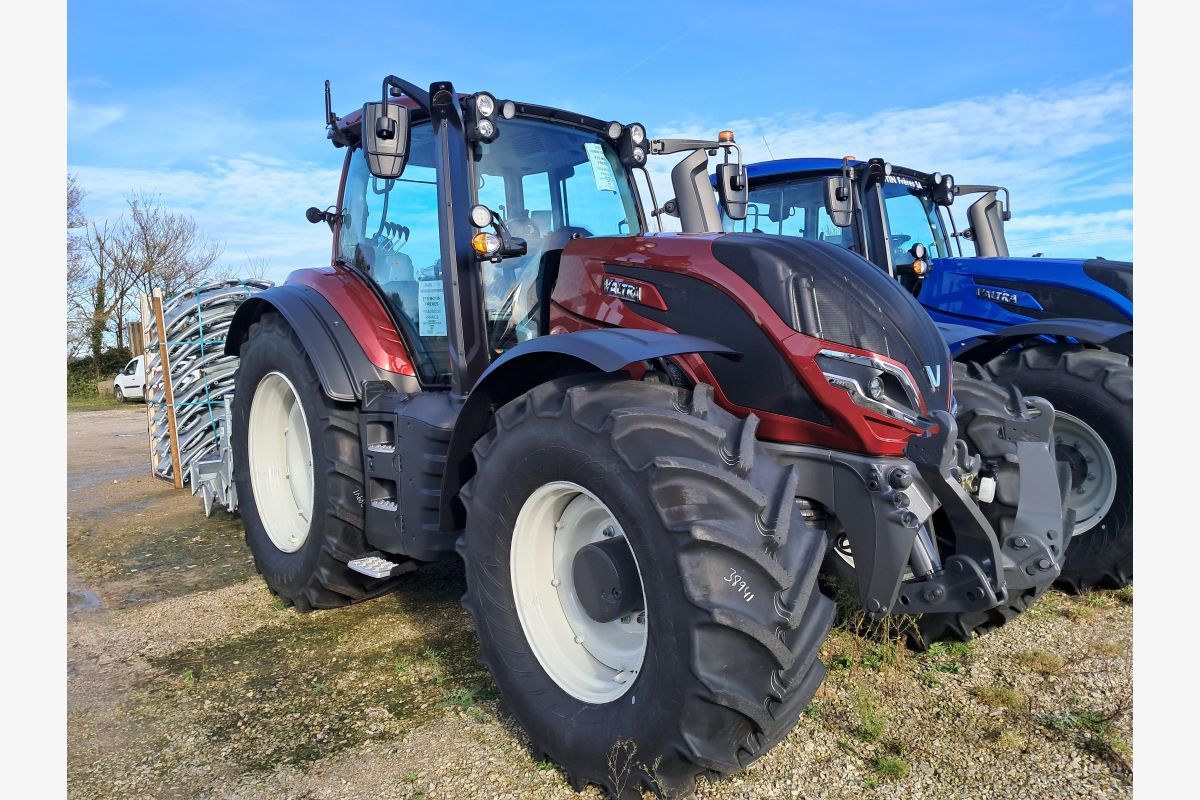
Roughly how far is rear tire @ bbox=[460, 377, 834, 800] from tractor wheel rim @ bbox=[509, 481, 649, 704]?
92 millimetres

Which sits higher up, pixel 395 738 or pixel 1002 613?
pixel 1002 613

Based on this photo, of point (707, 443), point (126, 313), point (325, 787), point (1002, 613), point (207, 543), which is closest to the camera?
point (707, 443)

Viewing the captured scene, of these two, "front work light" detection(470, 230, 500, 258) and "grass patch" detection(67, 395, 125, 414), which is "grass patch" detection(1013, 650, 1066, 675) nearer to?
"front work light" detection(470, 230, 500, 258)

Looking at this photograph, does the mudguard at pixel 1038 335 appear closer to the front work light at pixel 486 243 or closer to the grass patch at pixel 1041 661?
the grass patch at pixel 1041 661

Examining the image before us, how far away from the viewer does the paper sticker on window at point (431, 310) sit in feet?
12.8

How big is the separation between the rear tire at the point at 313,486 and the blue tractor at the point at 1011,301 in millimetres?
2210

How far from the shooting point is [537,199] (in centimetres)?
386

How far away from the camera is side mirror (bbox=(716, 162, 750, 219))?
12.6 feet

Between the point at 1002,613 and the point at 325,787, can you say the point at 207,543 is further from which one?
the point at 1002,613

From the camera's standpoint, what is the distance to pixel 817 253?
295 cm

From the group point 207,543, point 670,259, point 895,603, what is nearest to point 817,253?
point 670,259

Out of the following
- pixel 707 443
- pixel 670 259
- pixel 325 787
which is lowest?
pixel 325 787

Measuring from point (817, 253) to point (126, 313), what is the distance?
28235mm

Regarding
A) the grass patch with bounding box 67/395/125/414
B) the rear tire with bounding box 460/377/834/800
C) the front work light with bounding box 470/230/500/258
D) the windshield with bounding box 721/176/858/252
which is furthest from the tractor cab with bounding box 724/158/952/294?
the grass patch with bounding box 67/395/125/414
